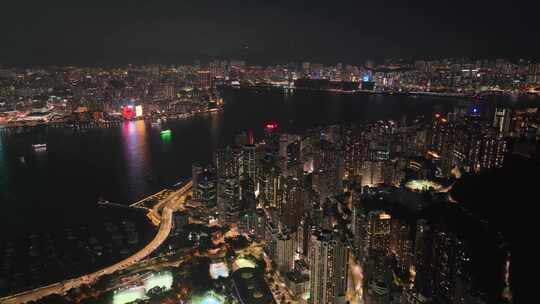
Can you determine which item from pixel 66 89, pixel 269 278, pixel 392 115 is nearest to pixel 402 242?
pixel 269 278

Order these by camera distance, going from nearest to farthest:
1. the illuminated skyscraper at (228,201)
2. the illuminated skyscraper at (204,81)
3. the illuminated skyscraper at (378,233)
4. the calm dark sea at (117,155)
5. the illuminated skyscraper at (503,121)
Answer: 1. the illuminated skyscraper at (378,233)
2. the illuminated skyscraper at (228,201)
3. the calm dark sea at (117,155)
4. the illuminated skyscraper at (503,121)
5. the illuminated skyscraper at (204,81)

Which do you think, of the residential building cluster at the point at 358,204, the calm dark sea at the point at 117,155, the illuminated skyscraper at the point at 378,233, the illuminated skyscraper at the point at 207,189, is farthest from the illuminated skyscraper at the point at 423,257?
the calm dark sea at the point at 117,155

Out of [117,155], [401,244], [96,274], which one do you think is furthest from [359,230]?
[117,155]

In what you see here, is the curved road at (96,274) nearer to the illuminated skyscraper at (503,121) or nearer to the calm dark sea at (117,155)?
the calm dark sea at (117,155)

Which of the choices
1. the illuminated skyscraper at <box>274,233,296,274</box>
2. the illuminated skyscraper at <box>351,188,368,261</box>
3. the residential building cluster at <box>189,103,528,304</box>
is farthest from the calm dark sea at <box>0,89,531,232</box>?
the illuminated skyscraper at <box>351,188,368,261</box>

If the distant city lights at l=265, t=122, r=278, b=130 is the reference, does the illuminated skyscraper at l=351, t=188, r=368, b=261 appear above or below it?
below

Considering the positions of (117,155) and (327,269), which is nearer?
(327,269)

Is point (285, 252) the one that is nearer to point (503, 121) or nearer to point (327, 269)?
point (327, 269)

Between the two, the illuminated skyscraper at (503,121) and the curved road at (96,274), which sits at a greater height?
the illuminated skyscraper at (503,121)

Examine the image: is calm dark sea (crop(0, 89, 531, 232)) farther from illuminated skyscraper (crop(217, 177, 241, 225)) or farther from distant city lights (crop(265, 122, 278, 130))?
illuminated skyscraper (crop(217, 177, 241, 225))
